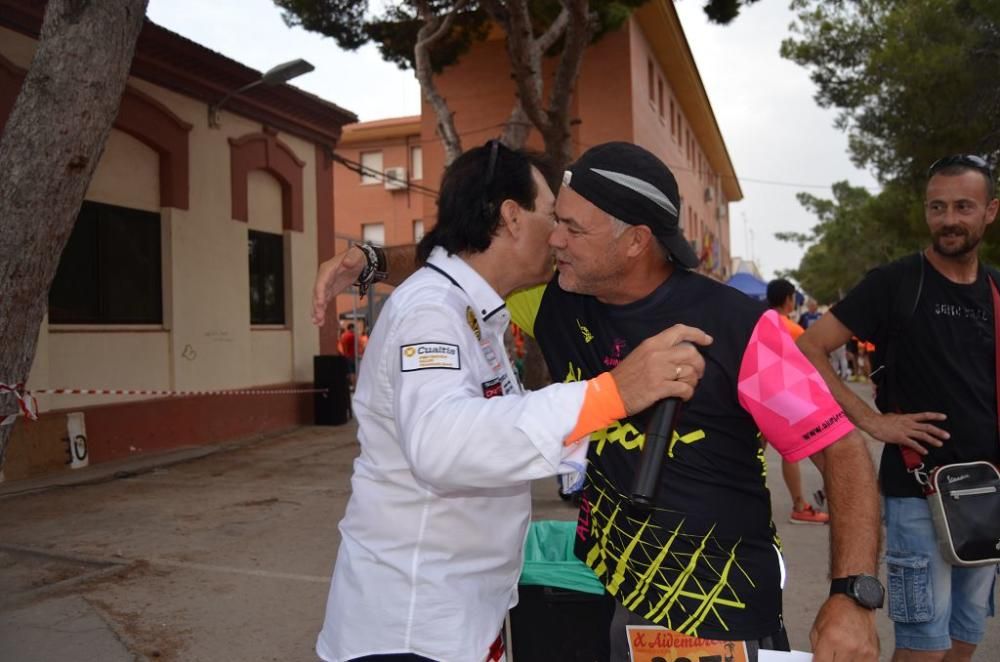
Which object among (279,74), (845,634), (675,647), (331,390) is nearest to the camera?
(845,634)

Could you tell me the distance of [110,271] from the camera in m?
9.96

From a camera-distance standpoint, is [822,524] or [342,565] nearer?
[342,565]

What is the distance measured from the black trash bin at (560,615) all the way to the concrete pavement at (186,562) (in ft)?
7.93

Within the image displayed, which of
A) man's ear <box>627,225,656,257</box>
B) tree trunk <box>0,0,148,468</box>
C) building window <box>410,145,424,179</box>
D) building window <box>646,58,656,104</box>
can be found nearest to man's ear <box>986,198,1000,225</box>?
man's ear <box>627,225,656,257</box>

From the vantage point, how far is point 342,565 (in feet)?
5.83

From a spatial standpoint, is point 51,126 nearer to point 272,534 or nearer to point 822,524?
point 272,534

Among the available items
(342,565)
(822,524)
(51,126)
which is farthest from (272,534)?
(342,565)

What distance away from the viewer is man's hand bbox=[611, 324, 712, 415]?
4.52 feet

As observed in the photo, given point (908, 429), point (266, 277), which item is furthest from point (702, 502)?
point (266, 277)

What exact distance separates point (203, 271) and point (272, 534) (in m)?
5.88

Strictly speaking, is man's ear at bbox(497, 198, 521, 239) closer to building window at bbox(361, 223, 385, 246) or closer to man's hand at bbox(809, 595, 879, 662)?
man's hand at bbox(809, 595, 879, 662)

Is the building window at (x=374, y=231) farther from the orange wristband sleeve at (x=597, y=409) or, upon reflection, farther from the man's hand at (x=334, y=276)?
the orange wristband sleeve at (x=597, y=409)

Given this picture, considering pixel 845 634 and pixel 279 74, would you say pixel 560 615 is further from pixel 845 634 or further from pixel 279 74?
pixel 279 74

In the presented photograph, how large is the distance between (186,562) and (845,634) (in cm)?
517
